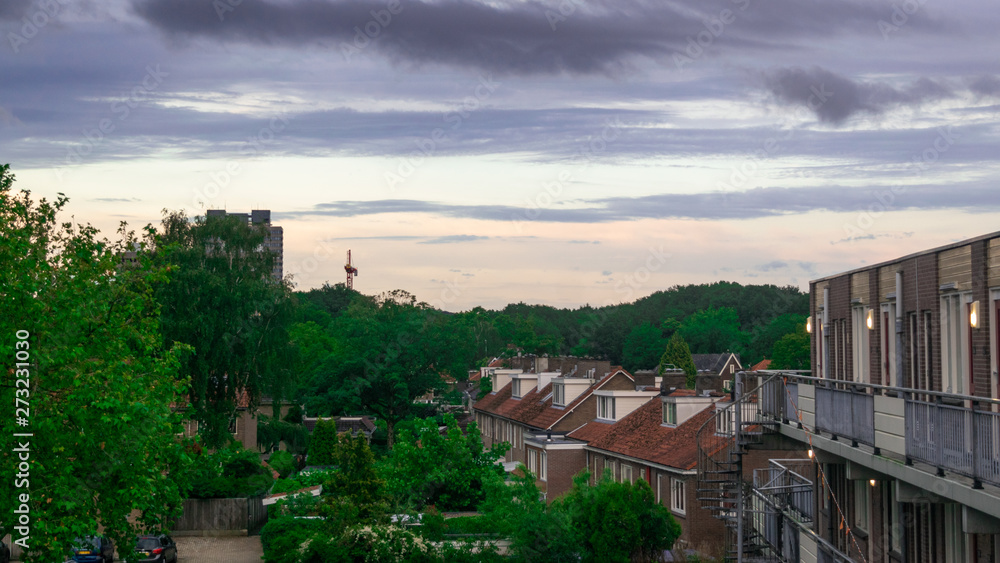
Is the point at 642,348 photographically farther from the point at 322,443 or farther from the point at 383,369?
the point at 322,443

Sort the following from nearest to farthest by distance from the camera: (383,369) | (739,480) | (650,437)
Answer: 1. (739,480)
2. (650,437)
3. (383,369)

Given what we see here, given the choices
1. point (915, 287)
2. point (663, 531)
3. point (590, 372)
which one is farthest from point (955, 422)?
point (590, 372)

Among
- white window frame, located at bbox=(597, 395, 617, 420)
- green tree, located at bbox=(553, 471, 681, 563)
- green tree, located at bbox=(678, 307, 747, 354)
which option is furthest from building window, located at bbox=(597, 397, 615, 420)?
green tree, located at bbox=(678, 307, 747, 354)

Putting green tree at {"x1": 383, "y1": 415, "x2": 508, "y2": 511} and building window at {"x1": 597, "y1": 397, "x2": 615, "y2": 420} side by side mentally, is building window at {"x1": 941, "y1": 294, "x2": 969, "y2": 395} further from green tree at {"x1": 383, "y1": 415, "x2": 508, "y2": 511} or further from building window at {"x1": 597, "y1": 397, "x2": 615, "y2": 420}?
building window at {"x1": 597, "y1": 397, "x2": 615, "y2": 420}

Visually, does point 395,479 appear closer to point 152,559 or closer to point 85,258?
point 152,559

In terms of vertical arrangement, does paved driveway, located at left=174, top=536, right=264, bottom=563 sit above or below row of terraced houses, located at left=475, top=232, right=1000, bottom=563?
below

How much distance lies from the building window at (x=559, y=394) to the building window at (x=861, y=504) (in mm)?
28495

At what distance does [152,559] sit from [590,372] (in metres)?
29.6

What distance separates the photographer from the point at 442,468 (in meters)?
37.4

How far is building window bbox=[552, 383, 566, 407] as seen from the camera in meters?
50.2

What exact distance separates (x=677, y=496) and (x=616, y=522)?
717 cm

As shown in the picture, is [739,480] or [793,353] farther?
[793,353]

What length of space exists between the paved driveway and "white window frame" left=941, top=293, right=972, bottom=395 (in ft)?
82.6

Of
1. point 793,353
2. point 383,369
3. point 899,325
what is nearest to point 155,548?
point 899,325
